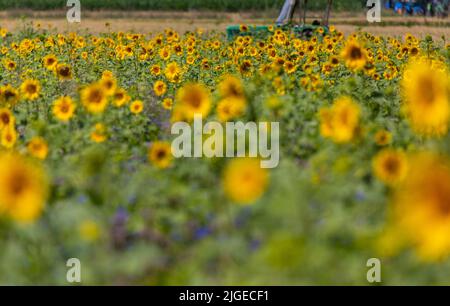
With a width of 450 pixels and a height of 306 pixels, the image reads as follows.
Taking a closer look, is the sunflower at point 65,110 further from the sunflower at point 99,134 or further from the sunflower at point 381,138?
the sunflower at point 381,138

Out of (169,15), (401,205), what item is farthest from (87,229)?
(169,15)

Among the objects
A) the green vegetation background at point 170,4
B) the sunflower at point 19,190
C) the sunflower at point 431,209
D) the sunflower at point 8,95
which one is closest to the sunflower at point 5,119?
the sunflower at point 8,95

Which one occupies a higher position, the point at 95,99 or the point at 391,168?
the point at 95,99

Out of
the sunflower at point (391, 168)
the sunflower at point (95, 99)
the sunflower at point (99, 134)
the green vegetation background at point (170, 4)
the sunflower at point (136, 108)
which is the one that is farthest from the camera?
the green vegetation background at point (170, 4)

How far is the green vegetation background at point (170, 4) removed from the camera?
30906 mm

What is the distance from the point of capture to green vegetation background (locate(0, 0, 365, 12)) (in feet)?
101

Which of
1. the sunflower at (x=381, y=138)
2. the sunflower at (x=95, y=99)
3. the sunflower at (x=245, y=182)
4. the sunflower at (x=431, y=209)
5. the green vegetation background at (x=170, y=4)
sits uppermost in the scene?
the green vegetation background at (x=170, y=4)

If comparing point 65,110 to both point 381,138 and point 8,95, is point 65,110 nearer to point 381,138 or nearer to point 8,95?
point 8,95

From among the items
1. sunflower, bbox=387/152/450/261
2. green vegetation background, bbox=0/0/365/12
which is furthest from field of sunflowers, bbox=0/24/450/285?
green vegetation background, bbox=0/0/365/12

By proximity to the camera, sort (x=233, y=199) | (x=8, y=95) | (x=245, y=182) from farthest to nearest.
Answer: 1. (x=8, y=95)
2. (x=233, y=199)
3. (x=245, y=182)

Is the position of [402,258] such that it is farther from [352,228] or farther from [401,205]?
[401,205]

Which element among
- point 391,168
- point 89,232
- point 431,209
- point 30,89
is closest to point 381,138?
point 391,168

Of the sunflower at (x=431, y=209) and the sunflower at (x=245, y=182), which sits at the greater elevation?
the sunflower at (x=245, y=182)

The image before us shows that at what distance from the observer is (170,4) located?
107 ft
